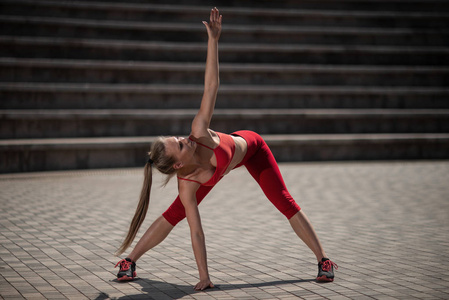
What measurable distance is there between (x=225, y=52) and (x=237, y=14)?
1781mm

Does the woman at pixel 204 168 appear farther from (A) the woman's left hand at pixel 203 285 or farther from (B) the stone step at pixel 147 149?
(B) the stone step at pixel 147 149

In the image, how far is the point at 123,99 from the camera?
14422mm

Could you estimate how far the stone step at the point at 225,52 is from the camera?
14727mm

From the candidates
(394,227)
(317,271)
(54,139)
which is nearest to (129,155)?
(54,139)

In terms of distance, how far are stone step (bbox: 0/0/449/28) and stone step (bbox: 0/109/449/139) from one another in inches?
137

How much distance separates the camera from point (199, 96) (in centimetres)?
1493

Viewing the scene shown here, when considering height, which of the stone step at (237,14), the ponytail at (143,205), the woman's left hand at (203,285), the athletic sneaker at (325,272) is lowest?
the woman's left hand at (203,285)

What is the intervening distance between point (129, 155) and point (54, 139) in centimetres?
160

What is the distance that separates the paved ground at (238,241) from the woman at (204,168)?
265mm

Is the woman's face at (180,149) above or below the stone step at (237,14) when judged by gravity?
below

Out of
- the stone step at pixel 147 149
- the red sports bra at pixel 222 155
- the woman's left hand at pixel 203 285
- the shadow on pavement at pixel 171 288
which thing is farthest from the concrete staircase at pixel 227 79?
the woman's left hand at pixel 203 285

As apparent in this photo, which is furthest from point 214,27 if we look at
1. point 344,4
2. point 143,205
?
point 344,4

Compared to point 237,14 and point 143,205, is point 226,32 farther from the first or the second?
point 143,205

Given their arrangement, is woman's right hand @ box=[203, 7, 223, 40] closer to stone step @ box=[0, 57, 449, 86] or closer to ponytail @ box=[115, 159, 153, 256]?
ponytail @ box=[115, 159, 153, 256]
